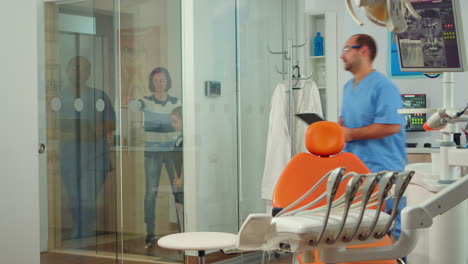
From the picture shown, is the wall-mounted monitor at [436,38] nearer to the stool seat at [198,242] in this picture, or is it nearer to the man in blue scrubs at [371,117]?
the man in blue scrubs at [371,117]

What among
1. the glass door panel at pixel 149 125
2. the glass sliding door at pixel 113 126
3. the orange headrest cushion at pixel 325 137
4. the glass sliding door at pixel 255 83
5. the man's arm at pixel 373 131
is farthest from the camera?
the glass sliding door at pixel 255 83

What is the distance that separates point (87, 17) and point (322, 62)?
253cm

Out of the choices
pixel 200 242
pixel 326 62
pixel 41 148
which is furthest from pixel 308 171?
pixel 326 62

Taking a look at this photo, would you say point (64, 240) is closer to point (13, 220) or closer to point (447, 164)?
point (13, 220)

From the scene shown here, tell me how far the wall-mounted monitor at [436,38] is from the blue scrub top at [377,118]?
746 mm

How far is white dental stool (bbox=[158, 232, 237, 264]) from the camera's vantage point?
3.03 metres

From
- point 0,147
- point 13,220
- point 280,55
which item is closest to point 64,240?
point 13,220

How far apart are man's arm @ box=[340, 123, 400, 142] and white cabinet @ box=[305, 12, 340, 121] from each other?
88.0 inches

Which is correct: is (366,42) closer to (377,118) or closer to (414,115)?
(377,118)

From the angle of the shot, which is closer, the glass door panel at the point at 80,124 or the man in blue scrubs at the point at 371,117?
the man in blue scrubs at the point at 371,117

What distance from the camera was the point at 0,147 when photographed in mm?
3311

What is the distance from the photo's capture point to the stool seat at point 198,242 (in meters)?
3.03

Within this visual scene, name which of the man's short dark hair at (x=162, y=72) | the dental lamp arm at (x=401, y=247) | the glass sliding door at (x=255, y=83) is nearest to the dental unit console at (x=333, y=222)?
the dental lamp arm at (x=401, y=247)

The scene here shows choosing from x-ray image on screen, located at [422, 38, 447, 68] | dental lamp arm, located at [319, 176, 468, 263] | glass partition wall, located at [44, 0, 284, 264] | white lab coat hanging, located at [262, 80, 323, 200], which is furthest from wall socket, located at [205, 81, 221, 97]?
dental lamp arm, located at [319, 176, 468, 263]
